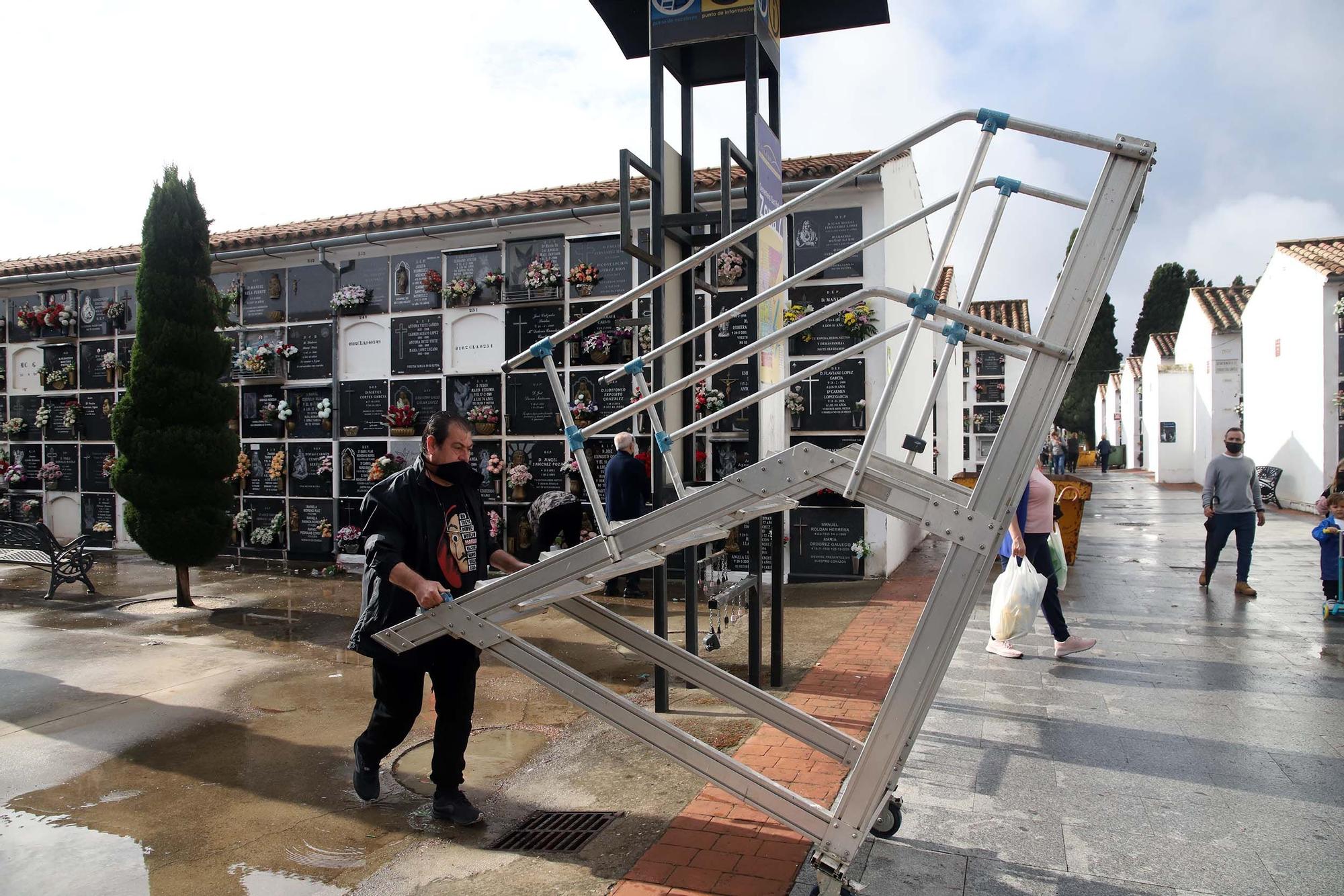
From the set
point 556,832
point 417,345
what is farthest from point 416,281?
point 556,832

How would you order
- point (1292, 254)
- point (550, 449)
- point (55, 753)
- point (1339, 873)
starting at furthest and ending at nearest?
point (1292, 254) → point (550, 449) → point (55, 753) → point (1339, 873)

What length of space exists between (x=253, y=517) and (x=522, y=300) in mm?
4933

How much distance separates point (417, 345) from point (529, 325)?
1.57 metres

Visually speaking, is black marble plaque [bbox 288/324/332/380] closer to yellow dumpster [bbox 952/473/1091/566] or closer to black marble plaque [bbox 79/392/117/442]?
black marble plaque [bbox 79/392/117/442]

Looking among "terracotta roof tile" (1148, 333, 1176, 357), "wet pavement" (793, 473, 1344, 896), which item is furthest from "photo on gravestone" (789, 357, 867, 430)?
"terracotta roof tile" (1148, 333, 1176, 357)

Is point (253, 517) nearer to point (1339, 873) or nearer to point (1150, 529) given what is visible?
point (1339, 873)

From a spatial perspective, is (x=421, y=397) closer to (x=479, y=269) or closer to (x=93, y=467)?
(x=479, y=269)

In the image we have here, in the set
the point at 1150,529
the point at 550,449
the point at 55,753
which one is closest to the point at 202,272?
the point at 550,449

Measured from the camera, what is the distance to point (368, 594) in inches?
147

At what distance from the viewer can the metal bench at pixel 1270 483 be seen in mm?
18969

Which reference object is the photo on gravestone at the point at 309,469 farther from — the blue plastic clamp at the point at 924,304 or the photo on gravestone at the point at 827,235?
the blue plastic clamp at the point at 924,304

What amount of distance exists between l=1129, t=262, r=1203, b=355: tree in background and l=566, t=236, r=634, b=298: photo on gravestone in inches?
1751

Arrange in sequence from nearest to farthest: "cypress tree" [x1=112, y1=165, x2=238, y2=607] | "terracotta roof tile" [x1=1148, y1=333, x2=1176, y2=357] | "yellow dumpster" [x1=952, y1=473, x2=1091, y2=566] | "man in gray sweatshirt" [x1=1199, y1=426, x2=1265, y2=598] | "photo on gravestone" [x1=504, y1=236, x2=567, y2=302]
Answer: "man in gray sweatshirt" [x1=1199, y1=426, x2=1265, y2=598] < "cypress tree" [x1=112, y1=165, x2=238, y2=607] < "yellow dumpster" [x1=952, y1=473, x2=1091, y2=566] < "photo on gravestone" [x1=504, y1=236, x2=567, y2=302] < "terracotta roof tile" [x1=1148, y1=333, x2=1176, y2=357]

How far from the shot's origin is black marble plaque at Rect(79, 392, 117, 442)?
42.8 ft
